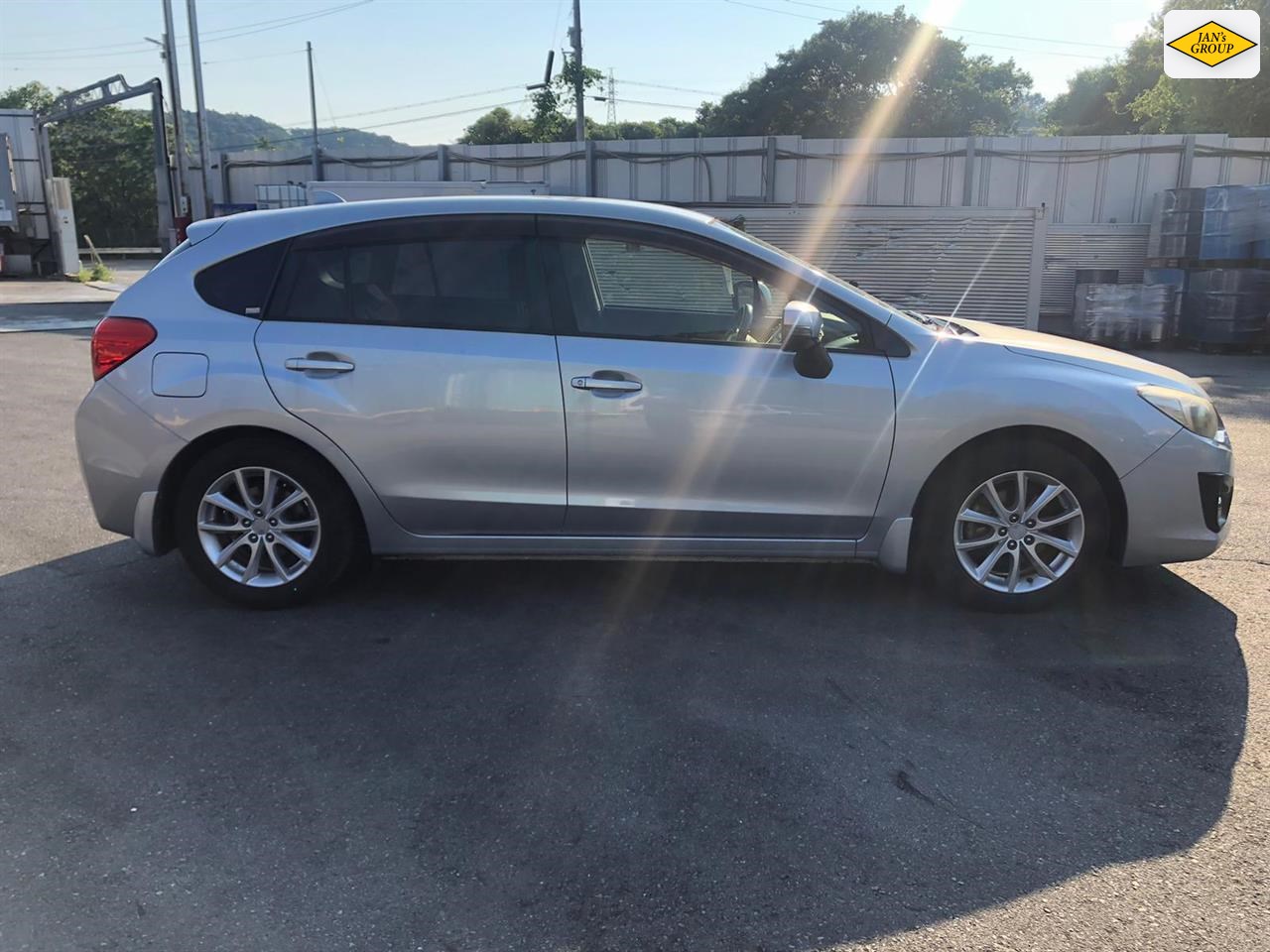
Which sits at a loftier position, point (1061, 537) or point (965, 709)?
point (1061, 537)

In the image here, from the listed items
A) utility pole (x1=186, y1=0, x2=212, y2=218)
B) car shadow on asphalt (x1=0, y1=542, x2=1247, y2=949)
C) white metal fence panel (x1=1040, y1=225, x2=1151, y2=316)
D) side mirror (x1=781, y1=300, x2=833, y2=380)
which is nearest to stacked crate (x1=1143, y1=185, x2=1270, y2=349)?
white metal fence panel (x1=1040, y1=225, x2=1151, y2=316)

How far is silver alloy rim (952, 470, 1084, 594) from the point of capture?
4.23m

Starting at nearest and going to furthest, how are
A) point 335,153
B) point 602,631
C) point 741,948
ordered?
point 741,948, point 602,631, point 335,153

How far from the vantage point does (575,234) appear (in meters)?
4.36

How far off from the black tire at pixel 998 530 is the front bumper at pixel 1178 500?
126 mm

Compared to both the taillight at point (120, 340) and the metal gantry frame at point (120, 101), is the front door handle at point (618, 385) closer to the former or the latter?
the taillight at point (120, 340)

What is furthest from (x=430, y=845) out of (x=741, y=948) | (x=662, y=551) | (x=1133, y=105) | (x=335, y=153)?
(x=1133, y=105)

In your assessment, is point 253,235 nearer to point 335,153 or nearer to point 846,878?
point 846,878

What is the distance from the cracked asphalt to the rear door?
58 centimetres

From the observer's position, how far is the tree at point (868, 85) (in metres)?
52.2

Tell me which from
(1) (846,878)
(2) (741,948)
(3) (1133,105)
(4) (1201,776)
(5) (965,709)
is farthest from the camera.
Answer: (3) (1133,105)

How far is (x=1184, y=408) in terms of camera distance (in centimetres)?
423

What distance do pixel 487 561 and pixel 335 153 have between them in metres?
21.9

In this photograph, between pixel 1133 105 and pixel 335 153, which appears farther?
pixel 1133 105
